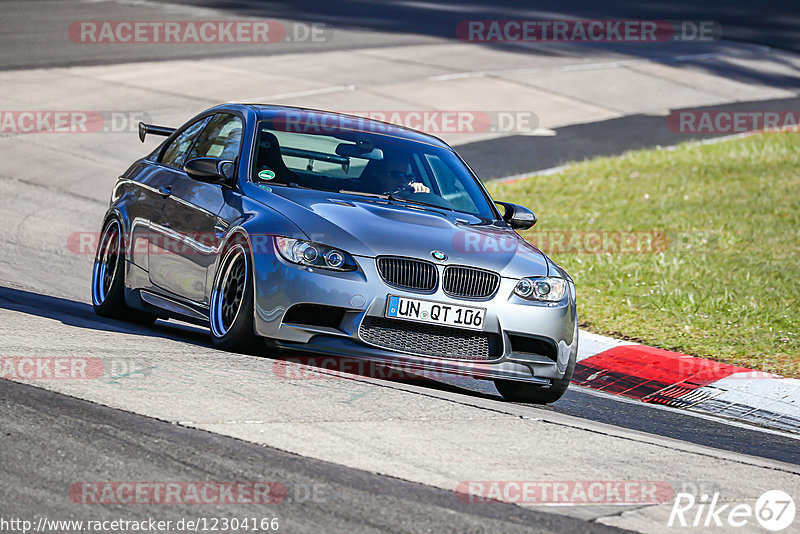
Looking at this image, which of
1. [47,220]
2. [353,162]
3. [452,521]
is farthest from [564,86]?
[452,521]

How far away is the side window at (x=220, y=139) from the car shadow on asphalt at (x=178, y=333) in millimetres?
1246

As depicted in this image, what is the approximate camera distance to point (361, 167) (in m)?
7.86

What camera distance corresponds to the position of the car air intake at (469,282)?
6770mm

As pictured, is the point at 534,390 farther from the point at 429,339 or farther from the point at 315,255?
the point at 315,255

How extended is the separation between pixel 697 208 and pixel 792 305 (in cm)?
439

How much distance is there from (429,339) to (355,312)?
1.49 ft

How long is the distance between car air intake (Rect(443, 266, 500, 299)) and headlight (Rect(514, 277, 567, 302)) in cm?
17

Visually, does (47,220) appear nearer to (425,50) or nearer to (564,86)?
(564,86)

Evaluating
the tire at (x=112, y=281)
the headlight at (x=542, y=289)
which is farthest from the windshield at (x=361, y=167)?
the tire at (x=112, y=281)

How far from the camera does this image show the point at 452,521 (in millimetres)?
4434

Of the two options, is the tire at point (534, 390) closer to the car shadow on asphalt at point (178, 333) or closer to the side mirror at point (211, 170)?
the car shadow on asphalt at point (178, 333)

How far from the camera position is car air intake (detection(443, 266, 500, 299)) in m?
6.77

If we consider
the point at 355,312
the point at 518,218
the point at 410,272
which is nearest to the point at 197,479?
the point at 355,312

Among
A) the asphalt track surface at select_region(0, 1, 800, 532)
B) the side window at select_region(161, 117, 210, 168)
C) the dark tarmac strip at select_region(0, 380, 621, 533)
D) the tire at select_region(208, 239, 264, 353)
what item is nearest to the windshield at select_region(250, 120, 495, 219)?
the tire at select_region(208, 239, 264, 353)
